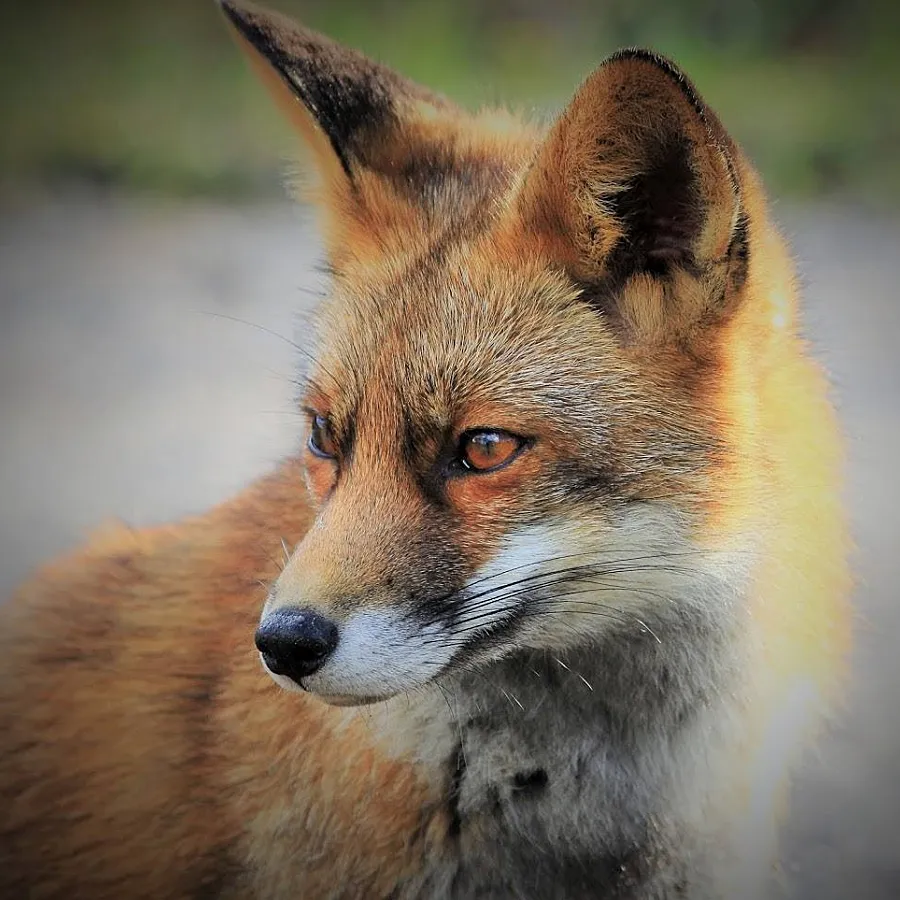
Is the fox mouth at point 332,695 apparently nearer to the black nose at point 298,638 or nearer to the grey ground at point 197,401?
the black nose at point 298,638

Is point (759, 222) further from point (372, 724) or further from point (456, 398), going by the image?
point (372, 724)

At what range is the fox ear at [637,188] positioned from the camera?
106 centimetres

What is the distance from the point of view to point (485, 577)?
1106mm

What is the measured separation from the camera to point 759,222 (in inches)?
47.9

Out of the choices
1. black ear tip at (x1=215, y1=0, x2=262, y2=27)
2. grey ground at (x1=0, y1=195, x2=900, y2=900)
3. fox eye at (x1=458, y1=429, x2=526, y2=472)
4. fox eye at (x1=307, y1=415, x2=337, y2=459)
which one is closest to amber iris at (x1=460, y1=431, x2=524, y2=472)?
fox eye at (x1=458, y1=429, x2=526, y2=472)

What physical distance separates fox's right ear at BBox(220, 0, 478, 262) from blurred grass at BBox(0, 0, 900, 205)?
18 centimetres

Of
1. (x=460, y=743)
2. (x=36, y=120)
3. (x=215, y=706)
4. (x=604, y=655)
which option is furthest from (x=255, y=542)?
(x=36, y=120)

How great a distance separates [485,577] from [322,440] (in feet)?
0.95

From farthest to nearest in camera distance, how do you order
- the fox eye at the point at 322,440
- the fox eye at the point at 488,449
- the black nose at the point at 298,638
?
the fox eye at the point at 322,440, the fox eye at the point at 488,449, the black nose at the point at 298,638

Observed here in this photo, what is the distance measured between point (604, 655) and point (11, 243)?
1225 mm

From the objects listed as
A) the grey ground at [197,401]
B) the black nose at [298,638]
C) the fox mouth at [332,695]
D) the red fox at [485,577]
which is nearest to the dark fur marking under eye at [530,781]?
the red fox at [485,577]

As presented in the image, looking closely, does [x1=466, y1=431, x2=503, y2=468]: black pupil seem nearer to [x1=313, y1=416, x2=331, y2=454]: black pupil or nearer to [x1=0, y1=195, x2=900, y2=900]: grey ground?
[x1=313, y1=416, x2=331, y2=454]: black pupil

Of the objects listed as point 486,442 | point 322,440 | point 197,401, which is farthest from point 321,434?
point 197,401

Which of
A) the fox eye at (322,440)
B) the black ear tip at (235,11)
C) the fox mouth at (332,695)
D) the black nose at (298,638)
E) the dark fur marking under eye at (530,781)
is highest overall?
the black ear tip at (235,11)
